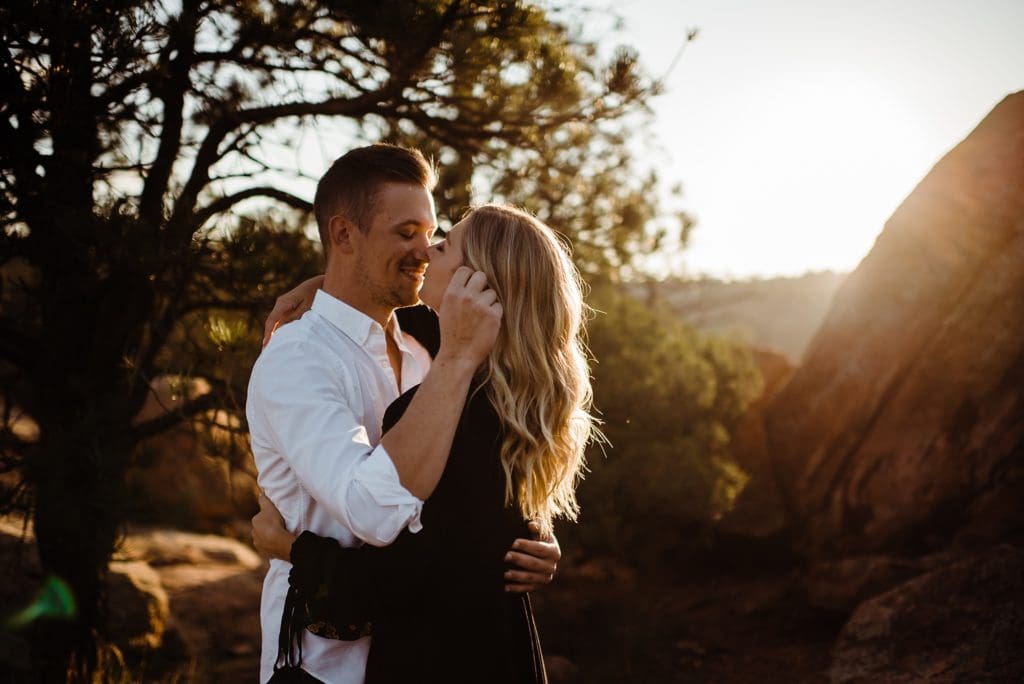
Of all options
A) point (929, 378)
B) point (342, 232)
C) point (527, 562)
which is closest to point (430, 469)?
point (527, 562)

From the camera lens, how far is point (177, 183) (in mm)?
3871

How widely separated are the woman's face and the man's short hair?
30 centimetres

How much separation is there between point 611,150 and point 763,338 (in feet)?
69.3

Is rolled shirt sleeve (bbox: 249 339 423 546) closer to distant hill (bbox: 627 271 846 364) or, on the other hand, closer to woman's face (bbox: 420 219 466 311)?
woman's face (bbox: 420 219 466 311)

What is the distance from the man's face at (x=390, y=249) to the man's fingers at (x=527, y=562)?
82 centimetres

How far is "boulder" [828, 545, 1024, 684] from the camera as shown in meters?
3.47

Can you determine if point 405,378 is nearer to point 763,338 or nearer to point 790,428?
point 790,428

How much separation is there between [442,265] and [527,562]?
803mm

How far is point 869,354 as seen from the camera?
18.6 ft

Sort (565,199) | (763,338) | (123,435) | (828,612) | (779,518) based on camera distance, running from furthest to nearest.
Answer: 1. (763,338)
2. (779,518)
3. (828,612)
4. (565,199)
5. (123,435)

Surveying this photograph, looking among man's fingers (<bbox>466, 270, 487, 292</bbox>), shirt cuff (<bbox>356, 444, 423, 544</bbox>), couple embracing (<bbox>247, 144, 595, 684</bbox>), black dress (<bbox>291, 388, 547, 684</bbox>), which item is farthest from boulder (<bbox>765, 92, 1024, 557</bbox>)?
shirt cuff (<bbox>356, 444, 423, 544</bbox>)

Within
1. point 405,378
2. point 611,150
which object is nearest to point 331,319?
point 405,378

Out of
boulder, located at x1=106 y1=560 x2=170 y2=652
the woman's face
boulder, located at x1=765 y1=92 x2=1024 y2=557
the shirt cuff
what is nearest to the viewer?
the shirt cuff

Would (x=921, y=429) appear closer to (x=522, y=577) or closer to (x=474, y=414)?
(x=522, y=577)
